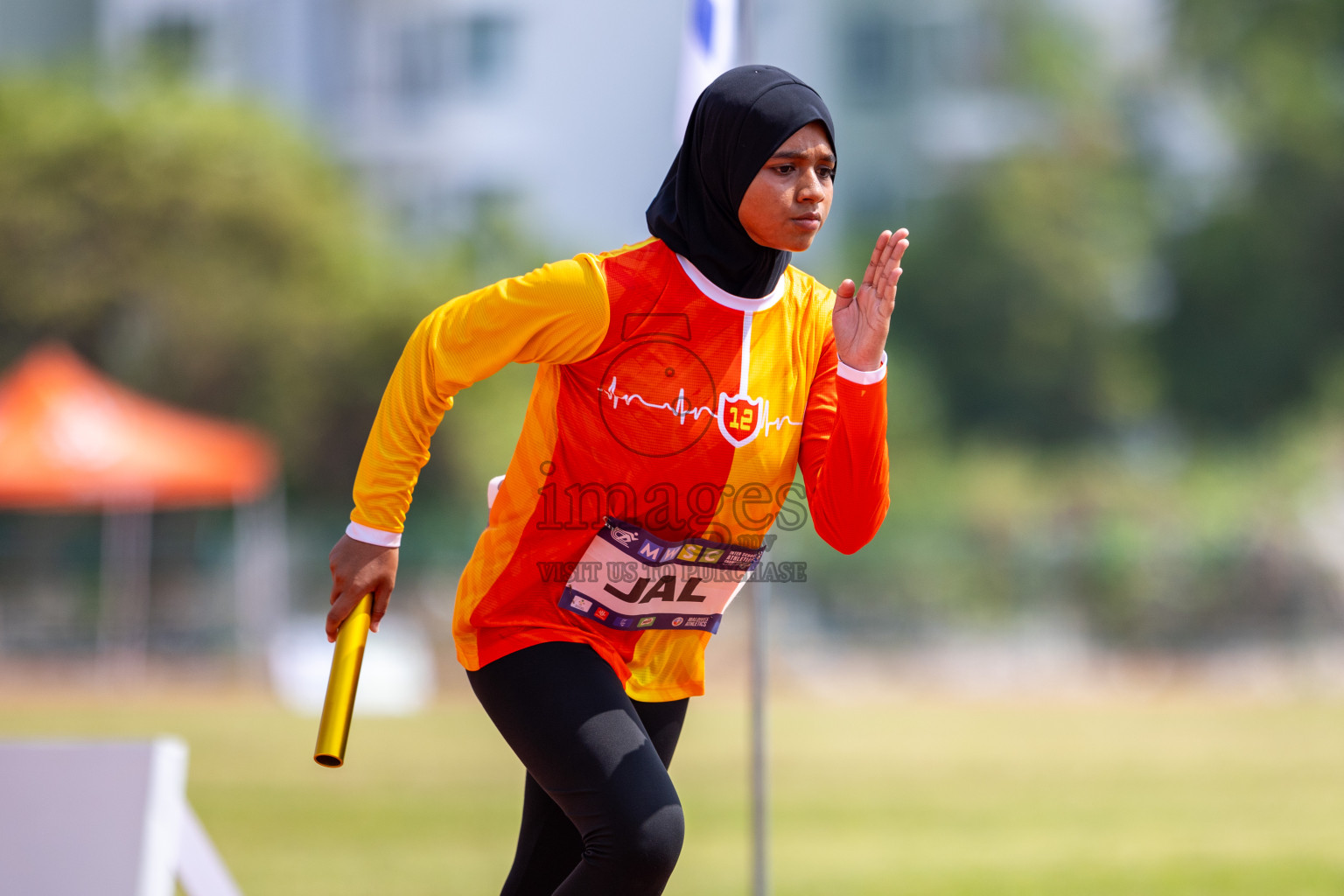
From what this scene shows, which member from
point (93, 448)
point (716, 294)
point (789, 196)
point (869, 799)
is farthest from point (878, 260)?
point (93, 448)

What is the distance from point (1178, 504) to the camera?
2781 centimetres

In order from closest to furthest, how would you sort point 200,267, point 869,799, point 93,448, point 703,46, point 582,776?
point 582,776
point 703,46
point 869,799
point 93,448
point 200,267

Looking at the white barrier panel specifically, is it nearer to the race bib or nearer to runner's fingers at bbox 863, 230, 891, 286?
the race bib

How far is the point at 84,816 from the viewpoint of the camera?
3.36 meters

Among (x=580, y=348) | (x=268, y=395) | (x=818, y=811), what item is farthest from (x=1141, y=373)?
(x=580, y=348)

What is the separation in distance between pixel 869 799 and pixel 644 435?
8321 mm

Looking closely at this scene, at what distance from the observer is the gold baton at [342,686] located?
3.21 meters

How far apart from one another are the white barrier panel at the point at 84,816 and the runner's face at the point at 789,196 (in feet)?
5.64

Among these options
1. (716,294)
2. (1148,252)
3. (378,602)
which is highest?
(716,294)

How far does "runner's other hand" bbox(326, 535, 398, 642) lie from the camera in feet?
10.7

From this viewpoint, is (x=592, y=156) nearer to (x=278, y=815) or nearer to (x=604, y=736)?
(x=278, y=815)

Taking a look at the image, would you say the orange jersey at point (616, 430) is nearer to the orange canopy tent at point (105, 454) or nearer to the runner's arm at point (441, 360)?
the runner's arm at point (441, 360)

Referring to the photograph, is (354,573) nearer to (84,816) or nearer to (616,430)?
(616,430)

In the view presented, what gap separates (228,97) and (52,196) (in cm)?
406
